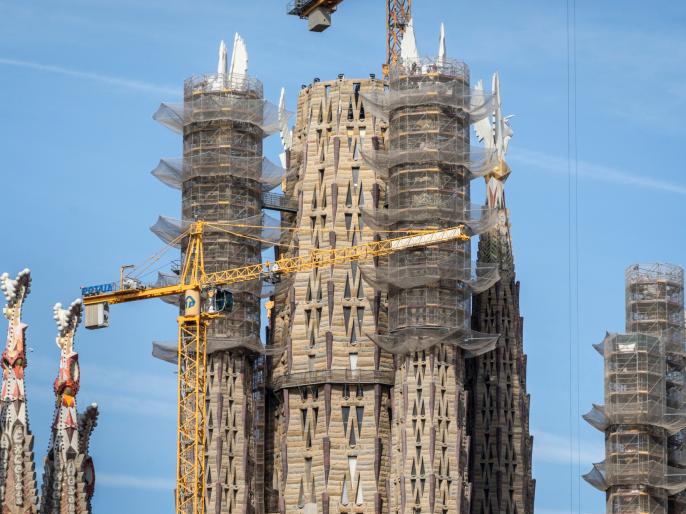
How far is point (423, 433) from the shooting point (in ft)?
655

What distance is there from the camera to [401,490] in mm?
199000

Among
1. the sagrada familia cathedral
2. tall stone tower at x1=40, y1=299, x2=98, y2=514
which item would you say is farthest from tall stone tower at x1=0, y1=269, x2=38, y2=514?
tall stone tower at x1=40, y1=299, x2=98, y2=514

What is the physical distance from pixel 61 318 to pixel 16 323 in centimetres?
503

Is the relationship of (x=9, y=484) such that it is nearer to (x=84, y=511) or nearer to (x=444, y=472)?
(x=84, y=511)

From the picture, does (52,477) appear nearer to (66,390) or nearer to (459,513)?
(66,390)

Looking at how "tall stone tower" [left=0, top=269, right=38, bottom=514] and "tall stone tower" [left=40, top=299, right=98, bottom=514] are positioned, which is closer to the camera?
"tall stone tower" [left=0, top=269, right=38, bottom=514]

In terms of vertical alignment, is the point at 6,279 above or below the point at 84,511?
above

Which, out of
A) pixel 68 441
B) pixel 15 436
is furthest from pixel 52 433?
pixel 15 436

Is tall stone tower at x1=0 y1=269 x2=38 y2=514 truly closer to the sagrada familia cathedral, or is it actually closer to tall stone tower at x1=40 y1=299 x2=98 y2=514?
the sagrada familia cathedral

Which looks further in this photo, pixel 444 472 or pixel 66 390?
pixel 444 472

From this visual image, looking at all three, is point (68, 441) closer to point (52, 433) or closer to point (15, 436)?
point (52, 433)

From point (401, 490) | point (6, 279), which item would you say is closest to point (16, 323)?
point (6, 279)

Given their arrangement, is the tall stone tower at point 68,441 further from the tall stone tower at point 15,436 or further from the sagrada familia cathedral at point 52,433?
the tall stone tower at point 15,436

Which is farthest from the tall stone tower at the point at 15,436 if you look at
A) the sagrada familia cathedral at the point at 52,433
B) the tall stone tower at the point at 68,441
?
the tall stone tower at the point at 68,441
